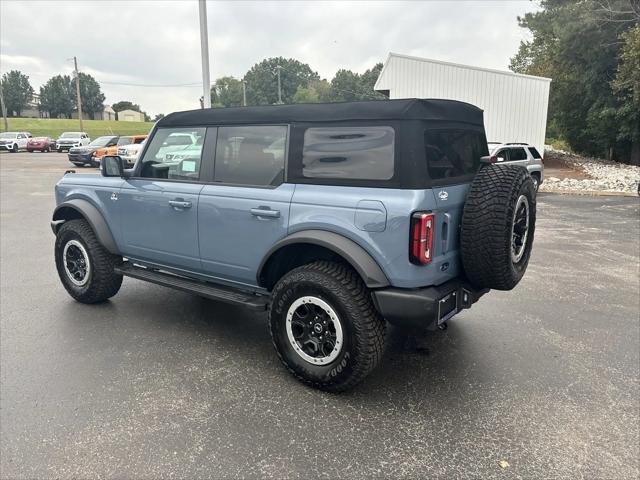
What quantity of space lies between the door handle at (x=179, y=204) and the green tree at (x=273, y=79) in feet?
338

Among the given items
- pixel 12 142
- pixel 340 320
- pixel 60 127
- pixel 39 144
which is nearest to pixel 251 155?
pixel 340 320

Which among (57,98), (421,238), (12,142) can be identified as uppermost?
(57,98)

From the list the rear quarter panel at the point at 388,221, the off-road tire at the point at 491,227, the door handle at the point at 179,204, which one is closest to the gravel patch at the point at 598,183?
the off-road tire at the point at 491,227

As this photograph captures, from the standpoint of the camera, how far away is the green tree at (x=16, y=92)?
10162 cm

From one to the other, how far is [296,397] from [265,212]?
1304 mm

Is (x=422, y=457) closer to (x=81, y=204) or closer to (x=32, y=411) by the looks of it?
(x=32, y=411)

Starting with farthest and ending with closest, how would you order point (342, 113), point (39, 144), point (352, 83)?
1. point (352, 83)
2. point (39, 144)
3. point (342, 113)

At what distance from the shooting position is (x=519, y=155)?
14.6m

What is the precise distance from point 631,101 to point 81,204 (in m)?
26.1

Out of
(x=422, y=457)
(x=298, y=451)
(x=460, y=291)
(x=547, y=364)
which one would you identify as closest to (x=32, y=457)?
(x=298, y=451)

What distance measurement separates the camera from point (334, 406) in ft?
10.5

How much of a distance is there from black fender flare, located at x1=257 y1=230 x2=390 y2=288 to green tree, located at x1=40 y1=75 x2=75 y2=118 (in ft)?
412

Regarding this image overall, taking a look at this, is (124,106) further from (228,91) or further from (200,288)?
(200,288)

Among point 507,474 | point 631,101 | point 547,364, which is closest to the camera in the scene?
point 507,474
